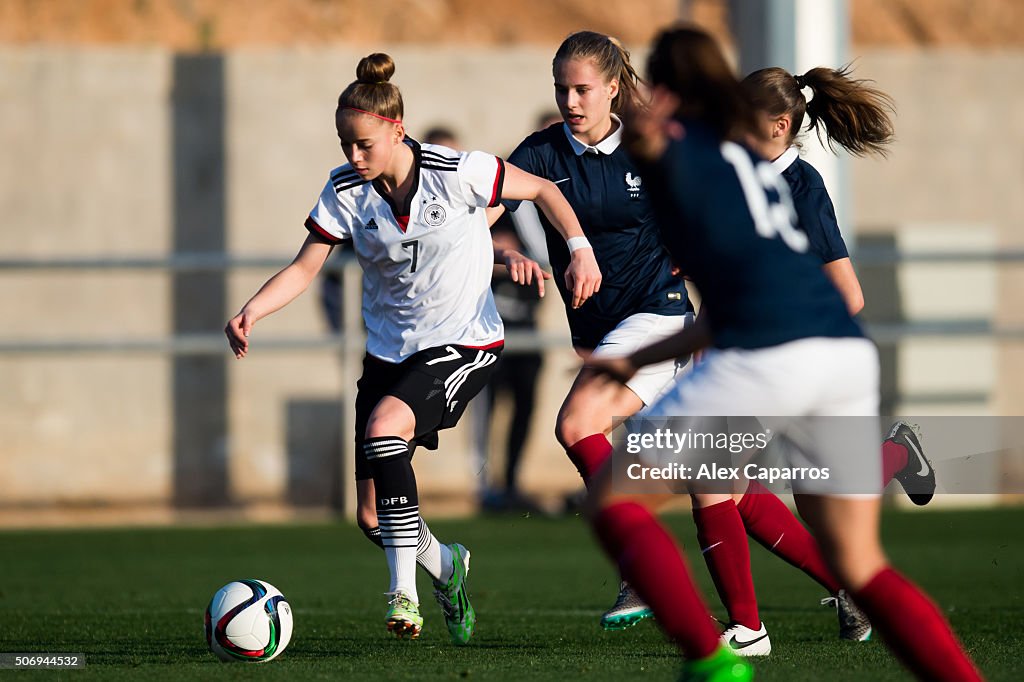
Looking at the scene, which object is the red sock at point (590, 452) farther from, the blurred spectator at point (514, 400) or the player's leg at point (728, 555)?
the blurred spectator at point (514, 400)

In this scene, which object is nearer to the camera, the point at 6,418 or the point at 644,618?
the point at 644,618

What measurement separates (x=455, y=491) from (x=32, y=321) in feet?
11.4

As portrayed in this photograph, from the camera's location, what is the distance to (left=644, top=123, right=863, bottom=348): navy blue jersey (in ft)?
11.3

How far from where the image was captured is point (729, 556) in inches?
200

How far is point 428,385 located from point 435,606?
1.80 meters

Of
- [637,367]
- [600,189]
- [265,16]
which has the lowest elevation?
[637,367]

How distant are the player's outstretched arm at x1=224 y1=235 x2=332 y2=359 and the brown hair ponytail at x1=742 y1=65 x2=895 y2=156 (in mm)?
1585

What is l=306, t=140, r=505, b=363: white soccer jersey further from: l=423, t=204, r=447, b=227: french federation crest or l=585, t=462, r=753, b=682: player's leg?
l=585, t=462, r=753, b=682: player's leg

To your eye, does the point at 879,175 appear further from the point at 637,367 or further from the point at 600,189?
the point at 637,367

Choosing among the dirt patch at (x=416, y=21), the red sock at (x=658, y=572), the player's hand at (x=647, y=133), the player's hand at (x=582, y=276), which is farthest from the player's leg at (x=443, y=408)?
the dirt patch at (x=416, y=21)

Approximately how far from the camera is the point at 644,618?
19.7 feet

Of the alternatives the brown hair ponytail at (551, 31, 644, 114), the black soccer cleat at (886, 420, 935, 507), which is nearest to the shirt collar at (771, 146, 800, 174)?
the brown hair ponytail at (551, 31, 644, 114)

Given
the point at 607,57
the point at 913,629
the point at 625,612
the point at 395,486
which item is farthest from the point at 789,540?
the point at 913,629

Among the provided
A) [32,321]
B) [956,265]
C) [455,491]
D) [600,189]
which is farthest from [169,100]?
[600,189]
